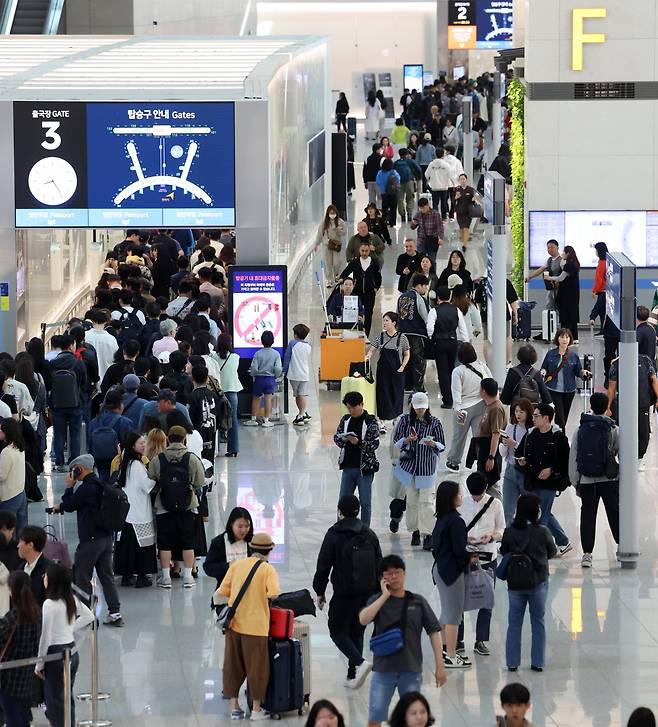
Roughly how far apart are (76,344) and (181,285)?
2.89 meters

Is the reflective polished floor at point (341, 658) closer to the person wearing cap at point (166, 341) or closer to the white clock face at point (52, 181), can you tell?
the person wearing cap at point (166, 341)

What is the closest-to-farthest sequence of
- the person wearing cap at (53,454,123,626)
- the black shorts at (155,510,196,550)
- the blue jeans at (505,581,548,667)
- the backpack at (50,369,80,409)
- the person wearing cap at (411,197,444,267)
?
the blue jeans at (505,581,548,667), the person wearing cap at (53,454,123,626), the black shorts at (155,510,196,550), the backpack at (50,369,80,409), the person wearing cap at (411,197,444,267)

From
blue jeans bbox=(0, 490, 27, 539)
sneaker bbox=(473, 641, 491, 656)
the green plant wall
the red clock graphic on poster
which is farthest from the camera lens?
the green plant wall

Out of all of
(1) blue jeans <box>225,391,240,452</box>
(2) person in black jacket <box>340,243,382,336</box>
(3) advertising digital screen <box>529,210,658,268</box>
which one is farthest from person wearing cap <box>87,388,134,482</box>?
(3) advertising digital screen <box>529,210,658,268</box>

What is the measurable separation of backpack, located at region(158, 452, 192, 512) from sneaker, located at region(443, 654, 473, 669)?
244cm

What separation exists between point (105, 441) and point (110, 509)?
2.32 meters

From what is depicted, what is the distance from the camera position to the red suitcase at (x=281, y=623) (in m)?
10.2

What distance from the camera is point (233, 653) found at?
33.7ft

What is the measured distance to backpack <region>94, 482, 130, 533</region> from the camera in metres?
11.6

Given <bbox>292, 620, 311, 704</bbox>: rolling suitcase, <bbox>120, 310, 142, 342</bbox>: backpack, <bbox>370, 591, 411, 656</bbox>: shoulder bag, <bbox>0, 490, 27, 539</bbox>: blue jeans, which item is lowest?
<bbox>292, 620, 311, 704</bbox>: rolling suitcase

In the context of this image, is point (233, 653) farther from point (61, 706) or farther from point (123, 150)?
point (123, 150)

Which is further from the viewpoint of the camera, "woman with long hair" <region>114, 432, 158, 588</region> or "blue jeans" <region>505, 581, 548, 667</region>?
"woman with long hair" <region>114, 432, 158, 588</region>

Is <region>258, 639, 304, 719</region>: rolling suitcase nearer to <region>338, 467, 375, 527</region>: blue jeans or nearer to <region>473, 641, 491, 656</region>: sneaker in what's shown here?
<region>473, 641, 491, 656</region>: sneaker

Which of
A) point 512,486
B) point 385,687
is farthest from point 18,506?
point 385,687
